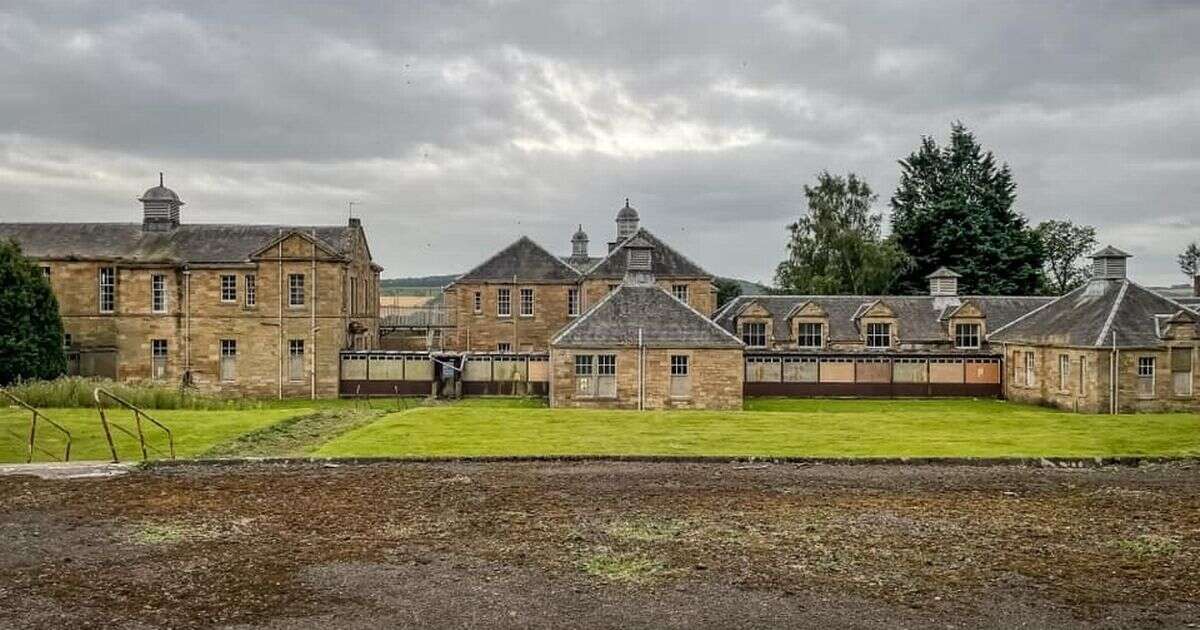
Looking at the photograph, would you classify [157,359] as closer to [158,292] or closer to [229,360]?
[158,292]

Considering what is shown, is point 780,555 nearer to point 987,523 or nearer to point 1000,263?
point 987,523

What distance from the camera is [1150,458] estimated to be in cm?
2145

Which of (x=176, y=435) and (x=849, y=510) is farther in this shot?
(x=176, y=435)

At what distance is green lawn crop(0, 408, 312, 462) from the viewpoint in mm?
23609

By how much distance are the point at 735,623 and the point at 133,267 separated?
1663 inches

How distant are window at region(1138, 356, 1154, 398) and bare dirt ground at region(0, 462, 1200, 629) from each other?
19.9 m

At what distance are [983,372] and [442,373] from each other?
78.0 feet

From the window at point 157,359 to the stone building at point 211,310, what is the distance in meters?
0.04

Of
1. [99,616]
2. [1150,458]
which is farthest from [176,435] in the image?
[1150,458]

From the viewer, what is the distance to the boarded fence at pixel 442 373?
4412 centimetres

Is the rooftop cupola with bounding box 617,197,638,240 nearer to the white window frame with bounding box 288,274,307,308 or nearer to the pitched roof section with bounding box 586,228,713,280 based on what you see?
the pitched roof section with bounding box 586,228,713,280

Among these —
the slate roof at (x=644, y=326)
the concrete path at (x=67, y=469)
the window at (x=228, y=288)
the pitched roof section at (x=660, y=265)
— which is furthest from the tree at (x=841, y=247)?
the concrete path at (x=67, y=469)

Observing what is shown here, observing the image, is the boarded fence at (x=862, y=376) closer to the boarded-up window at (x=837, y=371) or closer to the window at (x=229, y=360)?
the boarded-up window at (x=837, y=371)

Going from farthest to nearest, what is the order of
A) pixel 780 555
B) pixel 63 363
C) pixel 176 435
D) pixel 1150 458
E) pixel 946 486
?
pixel 63 363
pixel 176 435
pixel 1150 458
pixel 946 486
pixel 780 555
